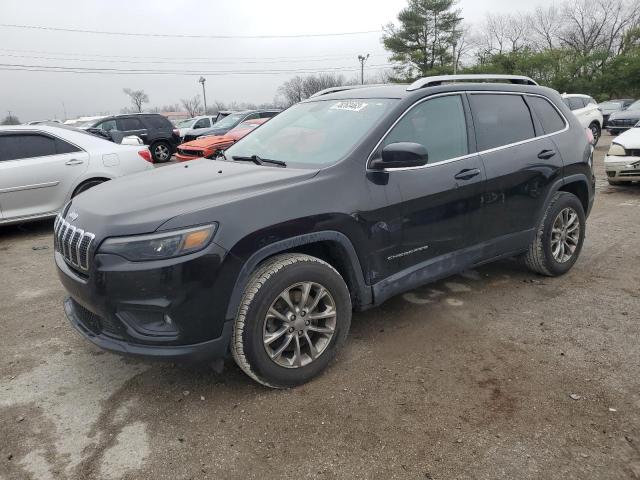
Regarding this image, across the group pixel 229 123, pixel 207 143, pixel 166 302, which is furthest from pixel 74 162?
pixel 229 123

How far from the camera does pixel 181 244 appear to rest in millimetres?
2545

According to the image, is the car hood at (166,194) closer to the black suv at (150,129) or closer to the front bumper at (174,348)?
the front bumper at (174,348)

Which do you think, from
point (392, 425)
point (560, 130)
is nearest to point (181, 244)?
point (392, 425)

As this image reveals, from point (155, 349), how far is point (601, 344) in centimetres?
288

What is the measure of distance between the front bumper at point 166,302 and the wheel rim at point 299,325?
29 cm

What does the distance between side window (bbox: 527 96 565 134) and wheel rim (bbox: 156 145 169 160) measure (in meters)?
14.0

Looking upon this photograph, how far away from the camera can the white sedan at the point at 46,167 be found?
21.7ft

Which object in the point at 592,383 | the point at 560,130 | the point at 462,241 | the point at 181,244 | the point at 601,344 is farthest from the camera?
the point at 560,130

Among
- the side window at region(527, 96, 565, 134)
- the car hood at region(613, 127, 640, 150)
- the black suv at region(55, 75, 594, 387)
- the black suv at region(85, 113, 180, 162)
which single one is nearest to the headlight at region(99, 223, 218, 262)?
the black suv at region(55, 75, 594, 387)

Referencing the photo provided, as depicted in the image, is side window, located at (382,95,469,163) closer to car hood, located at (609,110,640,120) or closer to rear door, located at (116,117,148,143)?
rear door, located at (116,117,148,143)

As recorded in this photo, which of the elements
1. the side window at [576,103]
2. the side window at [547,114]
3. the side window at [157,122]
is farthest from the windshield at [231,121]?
the side window at [547,114]

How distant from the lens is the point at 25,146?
6.80m

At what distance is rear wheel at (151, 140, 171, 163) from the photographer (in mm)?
16312

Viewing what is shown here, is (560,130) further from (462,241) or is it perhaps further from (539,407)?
(539,407)
